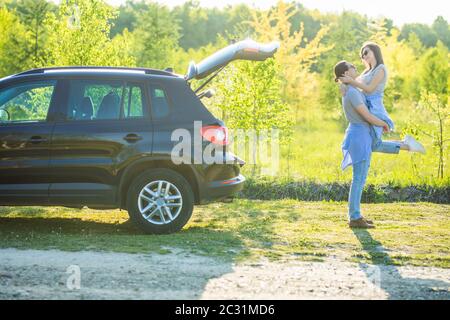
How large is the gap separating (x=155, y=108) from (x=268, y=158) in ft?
30.5

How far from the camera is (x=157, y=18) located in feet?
123

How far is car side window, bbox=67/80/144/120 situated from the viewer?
8.02 metres

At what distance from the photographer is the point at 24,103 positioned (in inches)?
317

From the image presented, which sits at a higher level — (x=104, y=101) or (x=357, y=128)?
(x=104, y=101)

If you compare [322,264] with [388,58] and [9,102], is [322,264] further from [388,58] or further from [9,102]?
[388,58]

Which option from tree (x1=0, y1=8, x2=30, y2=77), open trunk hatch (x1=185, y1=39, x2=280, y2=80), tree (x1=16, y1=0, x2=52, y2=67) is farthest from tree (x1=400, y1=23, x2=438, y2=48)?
open trunk hatch (x1=185, y1=39, x2=280, y2=80)

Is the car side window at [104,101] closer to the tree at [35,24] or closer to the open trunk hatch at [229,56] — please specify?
the open trunk hatch at [229,56]

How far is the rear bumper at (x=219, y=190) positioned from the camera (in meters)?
8.14

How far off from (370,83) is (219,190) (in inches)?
88.1

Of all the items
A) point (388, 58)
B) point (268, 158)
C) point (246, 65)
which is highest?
point (388, 58)

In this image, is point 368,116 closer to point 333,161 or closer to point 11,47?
point 333,161

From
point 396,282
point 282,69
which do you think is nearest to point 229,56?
point 396,282

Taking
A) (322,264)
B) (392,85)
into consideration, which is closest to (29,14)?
(392,85)

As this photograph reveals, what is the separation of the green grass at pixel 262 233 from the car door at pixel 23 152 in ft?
1.61
